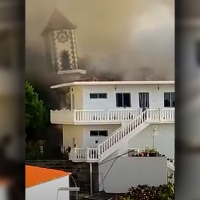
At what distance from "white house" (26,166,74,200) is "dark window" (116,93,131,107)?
0.34 m

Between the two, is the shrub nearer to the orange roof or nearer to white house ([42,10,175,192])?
white house ([42,10,175,192])

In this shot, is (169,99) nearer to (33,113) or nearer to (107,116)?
(107,116)

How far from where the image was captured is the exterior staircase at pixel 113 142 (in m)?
1.57

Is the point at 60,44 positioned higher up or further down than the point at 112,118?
higher up

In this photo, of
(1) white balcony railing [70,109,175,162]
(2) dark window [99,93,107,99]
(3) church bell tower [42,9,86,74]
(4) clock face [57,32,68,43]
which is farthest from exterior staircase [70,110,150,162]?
(4) clock face [57,32,68,43]

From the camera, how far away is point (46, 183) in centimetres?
157

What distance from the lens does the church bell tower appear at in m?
1.57

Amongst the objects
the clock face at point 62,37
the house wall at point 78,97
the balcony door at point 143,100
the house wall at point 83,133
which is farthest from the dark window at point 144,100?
the clock face at point 62,37

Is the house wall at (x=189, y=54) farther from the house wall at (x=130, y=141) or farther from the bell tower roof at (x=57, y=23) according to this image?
the bell tower roof at (x=57, y=23)

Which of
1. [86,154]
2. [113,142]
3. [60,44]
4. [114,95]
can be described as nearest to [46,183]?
[86,154]

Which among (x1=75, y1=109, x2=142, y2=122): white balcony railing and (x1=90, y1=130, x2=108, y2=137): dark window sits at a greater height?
(x1=75, y1=109, x2=142, y2=122): white balcony railing

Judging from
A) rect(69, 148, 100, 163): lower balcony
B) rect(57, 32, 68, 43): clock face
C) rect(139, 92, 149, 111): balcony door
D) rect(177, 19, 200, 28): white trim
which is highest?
rect(177, 19, 200, 28): white trim

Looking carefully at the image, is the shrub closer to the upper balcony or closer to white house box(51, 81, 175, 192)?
white house box(51, 81, 175, 192)

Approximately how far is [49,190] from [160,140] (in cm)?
47
